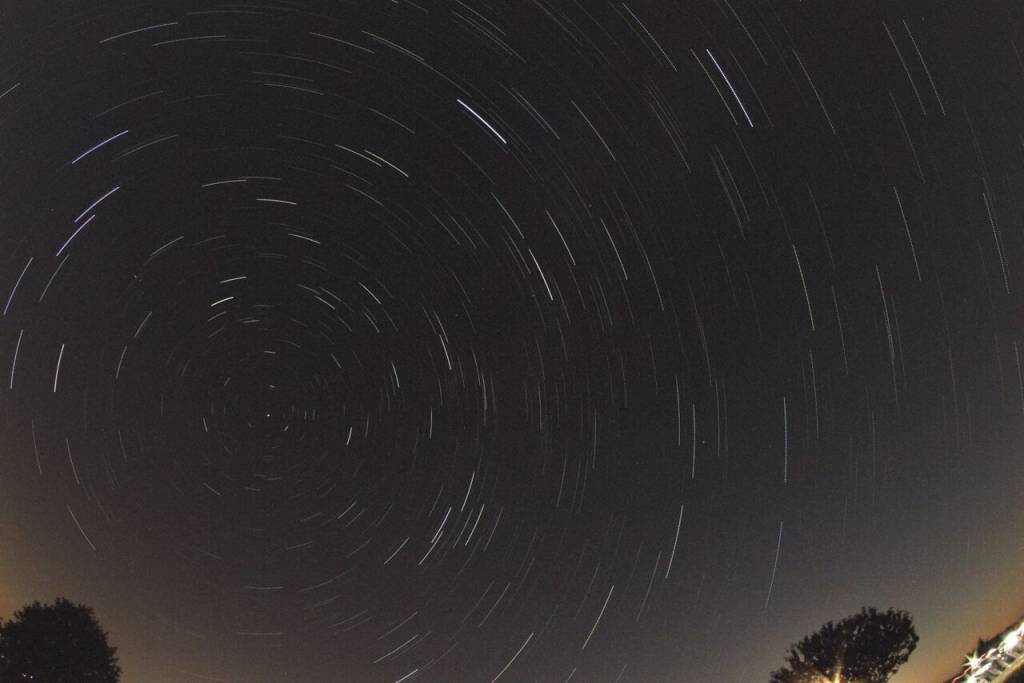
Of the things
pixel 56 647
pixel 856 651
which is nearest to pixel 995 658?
pixel 856 651

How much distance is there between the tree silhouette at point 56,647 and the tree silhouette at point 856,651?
23201 millimetres

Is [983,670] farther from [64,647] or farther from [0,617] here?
[0,617]

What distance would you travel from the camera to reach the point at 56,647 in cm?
2391

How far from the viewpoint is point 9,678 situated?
76.5 feet

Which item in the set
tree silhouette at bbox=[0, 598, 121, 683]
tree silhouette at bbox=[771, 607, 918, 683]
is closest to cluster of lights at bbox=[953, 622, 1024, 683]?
tree silhouette at bbox=[771, 607, 918, 683]

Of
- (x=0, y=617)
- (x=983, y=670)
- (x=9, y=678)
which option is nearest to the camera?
(x=983, y=670)

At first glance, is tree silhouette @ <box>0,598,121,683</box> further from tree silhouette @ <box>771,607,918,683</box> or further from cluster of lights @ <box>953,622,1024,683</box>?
cluster of lights @ <box>953,622,1024,683</box>

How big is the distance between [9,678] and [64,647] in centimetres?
171

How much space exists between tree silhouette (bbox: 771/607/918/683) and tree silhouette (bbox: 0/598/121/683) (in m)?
23.2

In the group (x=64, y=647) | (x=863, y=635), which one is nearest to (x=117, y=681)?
(x=64, y=647)

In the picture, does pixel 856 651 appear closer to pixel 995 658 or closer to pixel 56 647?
pixel 995 658

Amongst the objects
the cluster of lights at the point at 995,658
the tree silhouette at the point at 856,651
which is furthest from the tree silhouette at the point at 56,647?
the cluster of lights at the point at 995,658

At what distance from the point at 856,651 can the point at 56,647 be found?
88.4 feet

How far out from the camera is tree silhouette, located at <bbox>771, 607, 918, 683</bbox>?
23.5m
